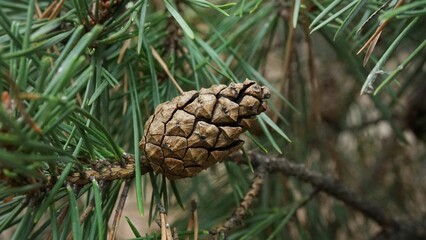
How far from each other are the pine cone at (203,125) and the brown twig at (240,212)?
0.09 meters

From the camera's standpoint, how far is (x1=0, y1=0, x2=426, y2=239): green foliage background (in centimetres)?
43

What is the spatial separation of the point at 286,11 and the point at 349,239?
412mm

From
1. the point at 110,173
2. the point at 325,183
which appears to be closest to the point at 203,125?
the point at 110,173

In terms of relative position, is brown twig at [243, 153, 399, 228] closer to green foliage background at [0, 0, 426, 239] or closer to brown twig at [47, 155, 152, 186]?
green foliage background at [0, 0, 426, 239]

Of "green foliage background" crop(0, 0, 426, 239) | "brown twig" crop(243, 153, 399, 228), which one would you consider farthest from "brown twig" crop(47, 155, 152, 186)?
"brown twig" crop(243, 153, 399, 228)

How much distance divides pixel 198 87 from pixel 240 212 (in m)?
0.13

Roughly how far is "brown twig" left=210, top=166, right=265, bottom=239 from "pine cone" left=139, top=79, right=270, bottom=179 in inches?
3.6

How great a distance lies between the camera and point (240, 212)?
63cm

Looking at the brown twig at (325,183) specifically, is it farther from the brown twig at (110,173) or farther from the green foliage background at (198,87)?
the brown twig at (110,173)

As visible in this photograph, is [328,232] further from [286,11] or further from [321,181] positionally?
[286,11]

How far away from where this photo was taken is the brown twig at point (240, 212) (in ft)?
1.92

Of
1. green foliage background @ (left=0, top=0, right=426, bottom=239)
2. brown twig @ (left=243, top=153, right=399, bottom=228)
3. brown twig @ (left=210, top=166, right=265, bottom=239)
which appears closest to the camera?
green foliage background @ (left=0, top=0, right=426, bottom=239)

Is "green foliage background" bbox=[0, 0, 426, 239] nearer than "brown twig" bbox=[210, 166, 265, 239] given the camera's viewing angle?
Yes

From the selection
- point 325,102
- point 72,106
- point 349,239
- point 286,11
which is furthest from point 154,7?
point 72,106
